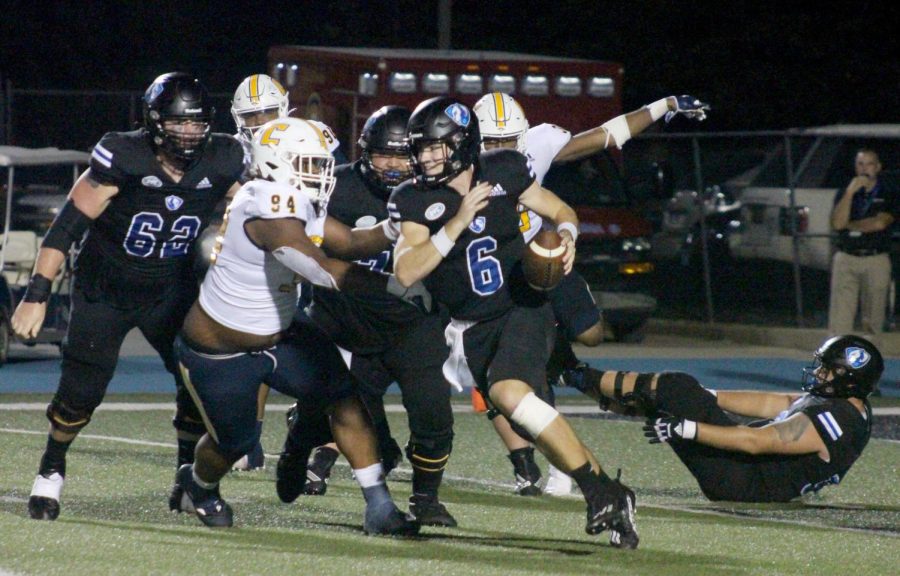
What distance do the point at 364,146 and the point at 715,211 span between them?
1345cm

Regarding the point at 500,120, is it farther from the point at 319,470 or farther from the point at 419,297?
the point at 319,470

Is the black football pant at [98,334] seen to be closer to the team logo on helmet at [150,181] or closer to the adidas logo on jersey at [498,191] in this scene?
the team logo on helmet at [150,181]

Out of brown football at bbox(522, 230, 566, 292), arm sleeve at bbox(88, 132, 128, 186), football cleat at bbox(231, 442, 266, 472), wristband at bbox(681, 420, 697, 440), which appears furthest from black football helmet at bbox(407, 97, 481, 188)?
football cleat at bbox(231, 442, 266, 472)

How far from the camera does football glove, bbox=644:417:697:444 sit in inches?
293

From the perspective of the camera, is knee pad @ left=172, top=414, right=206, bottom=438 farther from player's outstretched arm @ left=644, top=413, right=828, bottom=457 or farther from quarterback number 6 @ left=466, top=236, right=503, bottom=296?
player's outstretched arm @ left=644, top=413, right=828, bottom=457

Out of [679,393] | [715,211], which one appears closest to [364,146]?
[679,393]

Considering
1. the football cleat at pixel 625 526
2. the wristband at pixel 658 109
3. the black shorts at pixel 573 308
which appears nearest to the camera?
the football cleat at pixel 625 526

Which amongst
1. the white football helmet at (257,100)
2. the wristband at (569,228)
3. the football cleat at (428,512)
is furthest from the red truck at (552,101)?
the football cleat at (428,512)

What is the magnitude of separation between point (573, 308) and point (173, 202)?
6.11 ft

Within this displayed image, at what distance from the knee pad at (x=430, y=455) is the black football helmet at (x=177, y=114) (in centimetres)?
147

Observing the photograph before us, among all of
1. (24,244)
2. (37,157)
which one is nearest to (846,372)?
(24,244)

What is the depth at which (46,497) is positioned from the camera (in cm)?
696

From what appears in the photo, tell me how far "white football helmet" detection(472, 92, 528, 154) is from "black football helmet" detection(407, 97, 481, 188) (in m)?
1.10

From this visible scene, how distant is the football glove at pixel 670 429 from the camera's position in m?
7.43
